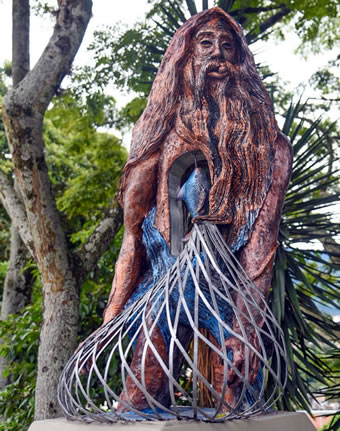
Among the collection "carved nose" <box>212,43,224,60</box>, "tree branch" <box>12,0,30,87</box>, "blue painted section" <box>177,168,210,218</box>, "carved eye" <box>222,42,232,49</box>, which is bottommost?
"blue painted section" <box>177,168,210,218</box>

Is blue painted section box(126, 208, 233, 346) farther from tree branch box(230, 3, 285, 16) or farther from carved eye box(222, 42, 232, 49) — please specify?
tree branch box(230, 3, 285, 16)

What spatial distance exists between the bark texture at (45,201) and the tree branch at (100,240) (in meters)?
0.18

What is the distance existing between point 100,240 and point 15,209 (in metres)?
1.18

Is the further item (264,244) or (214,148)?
(214,148)

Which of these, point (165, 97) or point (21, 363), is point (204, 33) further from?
point (21, 363)

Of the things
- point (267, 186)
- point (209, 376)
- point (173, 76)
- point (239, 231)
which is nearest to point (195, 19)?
point (173, 76)

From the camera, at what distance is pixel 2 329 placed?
216 inches

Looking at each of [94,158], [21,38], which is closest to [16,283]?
[94,158]

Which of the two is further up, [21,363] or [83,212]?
[83,212]

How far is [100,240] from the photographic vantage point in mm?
5117

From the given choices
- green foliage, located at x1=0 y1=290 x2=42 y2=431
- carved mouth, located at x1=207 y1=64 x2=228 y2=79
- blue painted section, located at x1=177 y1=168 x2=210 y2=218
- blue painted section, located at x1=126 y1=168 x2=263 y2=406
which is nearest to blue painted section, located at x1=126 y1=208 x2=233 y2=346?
blue painted section, located at x1=126 y1=168 x2=263 y2=406

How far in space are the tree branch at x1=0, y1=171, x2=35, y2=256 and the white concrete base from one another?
345cm

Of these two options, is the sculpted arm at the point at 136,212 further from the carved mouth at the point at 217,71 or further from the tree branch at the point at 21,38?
the tree branch at the point at 21,38

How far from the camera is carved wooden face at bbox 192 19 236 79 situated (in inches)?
102
